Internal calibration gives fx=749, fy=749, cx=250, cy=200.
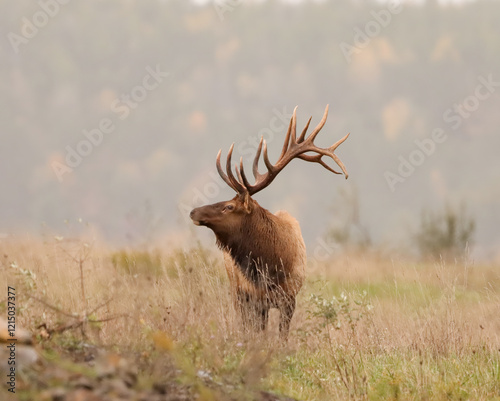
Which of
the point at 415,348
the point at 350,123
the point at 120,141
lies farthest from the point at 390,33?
the point at 415,348

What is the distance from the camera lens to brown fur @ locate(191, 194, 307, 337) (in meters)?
8.12

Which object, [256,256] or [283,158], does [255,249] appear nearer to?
[256,256]

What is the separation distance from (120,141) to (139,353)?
6658 centimetres
